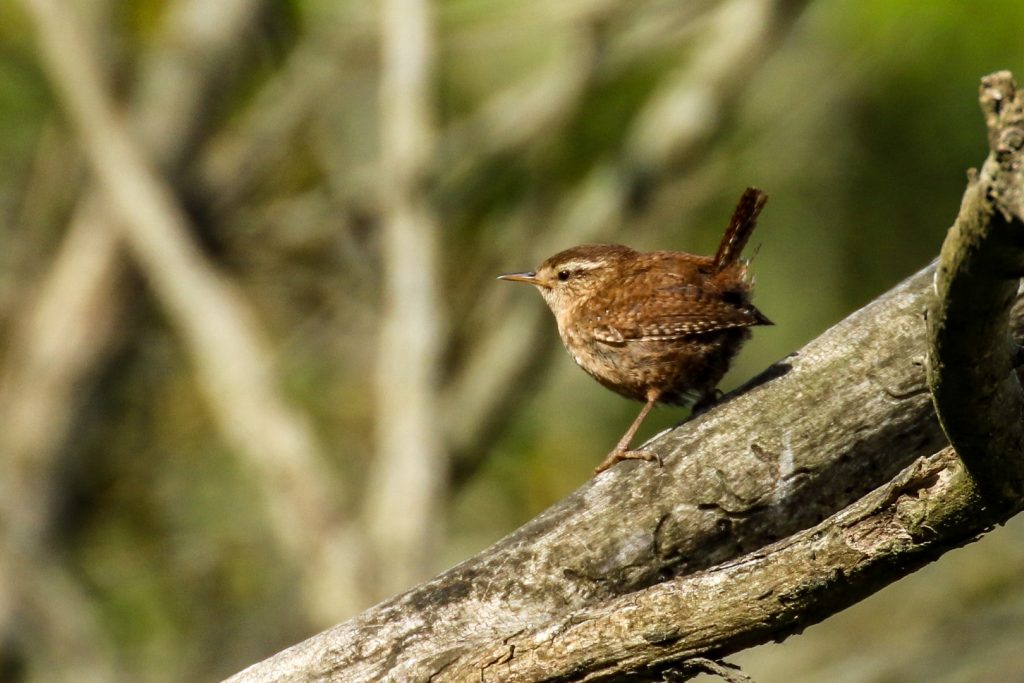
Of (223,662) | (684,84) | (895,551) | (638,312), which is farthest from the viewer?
(223,662)

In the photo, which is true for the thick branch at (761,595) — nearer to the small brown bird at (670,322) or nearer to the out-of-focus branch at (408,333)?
the small brown bird at (670,322)

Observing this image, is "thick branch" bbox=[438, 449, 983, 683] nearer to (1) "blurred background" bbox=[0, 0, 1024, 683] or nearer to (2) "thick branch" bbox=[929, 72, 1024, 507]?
(2) "thick branch" bbox=[929, 72, 1024, 507]

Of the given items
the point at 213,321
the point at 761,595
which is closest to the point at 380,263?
the point at 213,321

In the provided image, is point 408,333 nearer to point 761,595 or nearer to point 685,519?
point 685,519

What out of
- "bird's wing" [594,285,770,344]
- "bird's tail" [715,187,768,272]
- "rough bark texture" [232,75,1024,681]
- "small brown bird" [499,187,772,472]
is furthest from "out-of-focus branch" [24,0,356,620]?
"rough bark texture" [232,75,1024,681]

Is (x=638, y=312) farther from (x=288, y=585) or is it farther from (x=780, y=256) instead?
(x=780, y=256)

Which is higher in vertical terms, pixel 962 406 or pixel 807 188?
pixel 807 188

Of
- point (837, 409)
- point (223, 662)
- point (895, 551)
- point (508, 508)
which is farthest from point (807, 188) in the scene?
point (895, 551)
